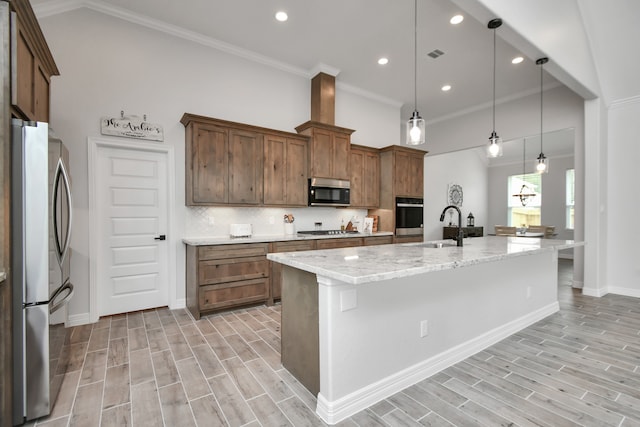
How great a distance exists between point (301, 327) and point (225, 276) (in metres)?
1.85

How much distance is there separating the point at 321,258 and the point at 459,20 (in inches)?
134

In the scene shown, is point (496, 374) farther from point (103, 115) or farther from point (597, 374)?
point (103, 115)

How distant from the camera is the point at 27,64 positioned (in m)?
1.98

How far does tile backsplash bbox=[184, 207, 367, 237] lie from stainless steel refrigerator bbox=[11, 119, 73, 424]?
216 centimetres

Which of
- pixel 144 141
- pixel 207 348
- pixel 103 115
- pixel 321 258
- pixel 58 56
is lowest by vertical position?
pixel 207 348

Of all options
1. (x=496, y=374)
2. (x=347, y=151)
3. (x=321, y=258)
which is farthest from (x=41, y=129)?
(x=347, y=151)

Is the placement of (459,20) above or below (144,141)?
above

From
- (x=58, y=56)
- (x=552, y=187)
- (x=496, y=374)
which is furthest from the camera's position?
(x=552, y=187)

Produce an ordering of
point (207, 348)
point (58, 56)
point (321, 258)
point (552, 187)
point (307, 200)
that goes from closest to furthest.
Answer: point (321, 258) → point (207, 348) → point (58, 56) → point (307, 200) → point (552, 187)

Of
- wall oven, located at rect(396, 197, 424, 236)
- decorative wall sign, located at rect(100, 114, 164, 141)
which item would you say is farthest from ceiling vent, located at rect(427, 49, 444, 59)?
decorative wall sign, located at rect(100, 114, 164, 141)

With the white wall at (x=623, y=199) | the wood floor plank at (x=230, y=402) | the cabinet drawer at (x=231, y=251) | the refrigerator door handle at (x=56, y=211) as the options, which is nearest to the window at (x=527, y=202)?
the white wall at (x=623, y=199)

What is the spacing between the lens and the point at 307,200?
4.58 meters

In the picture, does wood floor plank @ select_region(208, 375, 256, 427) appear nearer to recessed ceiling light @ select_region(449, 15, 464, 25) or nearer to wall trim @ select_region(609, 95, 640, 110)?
recessed ceiling light @ select_region(449, 15, 464, 25)

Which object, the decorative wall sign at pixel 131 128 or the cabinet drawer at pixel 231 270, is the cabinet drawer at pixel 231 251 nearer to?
the cabinet drawer at pixel 231 270
